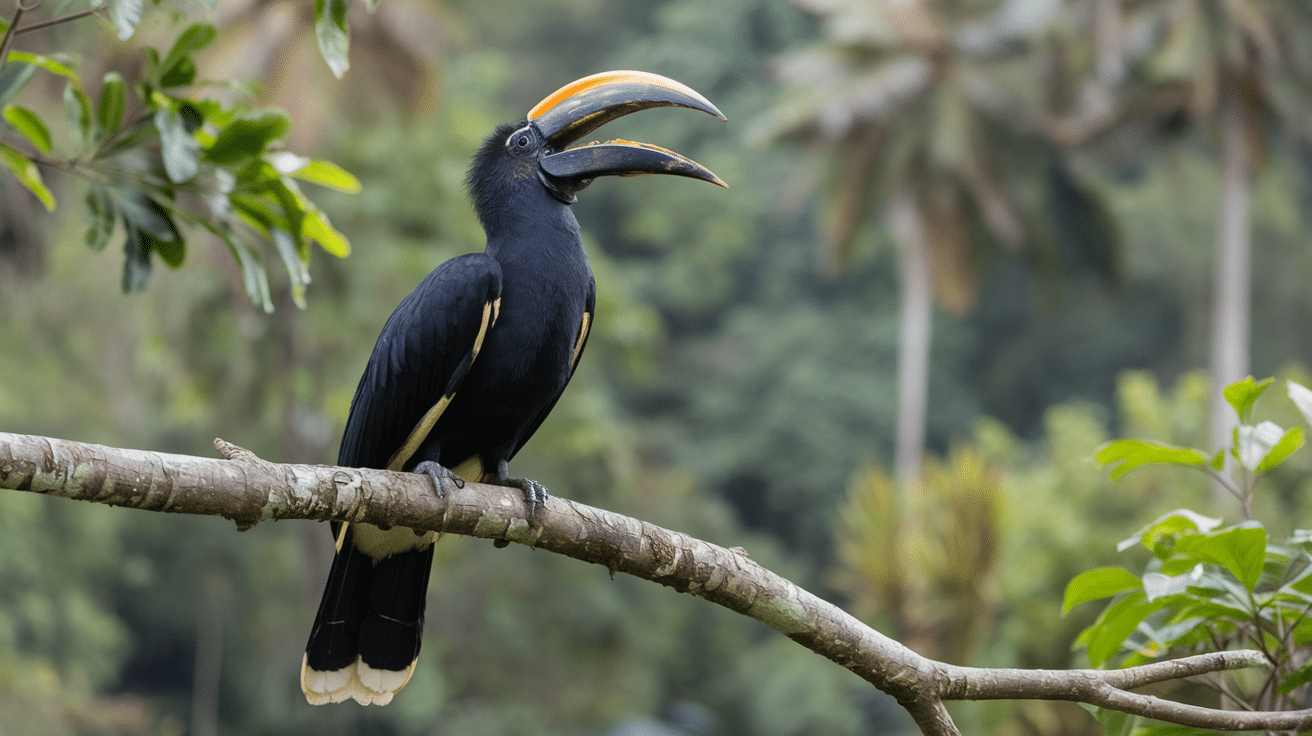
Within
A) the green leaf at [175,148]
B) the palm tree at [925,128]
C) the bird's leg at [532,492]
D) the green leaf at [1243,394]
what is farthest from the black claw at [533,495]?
the palm tree at [925,128]

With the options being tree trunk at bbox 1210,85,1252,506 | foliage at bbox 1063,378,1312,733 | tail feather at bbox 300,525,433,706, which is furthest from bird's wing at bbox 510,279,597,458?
tree trunk at bbox 1210,85,1252,506

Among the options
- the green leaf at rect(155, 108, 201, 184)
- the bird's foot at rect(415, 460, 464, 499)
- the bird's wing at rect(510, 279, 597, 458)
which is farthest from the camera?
the bird's wing at rect(510, 279, 597, 458)

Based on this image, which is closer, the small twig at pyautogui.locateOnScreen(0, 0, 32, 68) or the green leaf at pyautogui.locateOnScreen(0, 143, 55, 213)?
the small twig at pyautogui.locateOnScreen(0, 0, 32, 68)

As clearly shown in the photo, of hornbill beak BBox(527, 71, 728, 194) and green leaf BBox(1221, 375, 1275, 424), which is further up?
hornbill beak BBox(527, 71, 728, 194)

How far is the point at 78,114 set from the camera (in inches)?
117

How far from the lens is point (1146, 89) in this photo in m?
18.2

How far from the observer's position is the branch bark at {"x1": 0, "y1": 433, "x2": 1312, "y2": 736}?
2.18 metres

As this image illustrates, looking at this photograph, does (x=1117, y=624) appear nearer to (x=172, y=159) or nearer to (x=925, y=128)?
(x=172, y=159)

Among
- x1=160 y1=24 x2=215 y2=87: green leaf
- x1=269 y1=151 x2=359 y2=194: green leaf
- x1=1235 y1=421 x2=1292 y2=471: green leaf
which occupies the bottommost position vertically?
x1=1235 y1=421 x2=1292 y2=471: green leaf

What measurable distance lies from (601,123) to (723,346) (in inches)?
1054

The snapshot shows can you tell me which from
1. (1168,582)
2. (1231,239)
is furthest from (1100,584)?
(1231,239)

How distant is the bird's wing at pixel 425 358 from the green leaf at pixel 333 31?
0.62 meters

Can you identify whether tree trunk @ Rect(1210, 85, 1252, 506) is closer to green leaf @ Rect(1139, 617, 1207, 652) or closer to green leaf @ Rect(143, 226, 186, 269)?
green leaf @ Rect(1139, 617, 1207, 652)

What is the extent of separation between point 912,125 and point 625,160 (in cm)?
1788
